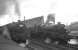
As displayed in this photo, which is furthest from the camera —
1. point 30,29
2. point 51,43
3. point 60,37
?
point 30,29

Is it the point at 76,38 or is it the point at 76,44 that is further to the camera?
the point at 76,38

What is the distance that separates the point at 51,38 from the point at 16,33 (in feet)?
19.5

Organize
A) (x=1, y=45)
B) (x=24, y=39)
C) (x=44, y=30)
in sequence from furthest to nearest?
(x=44, y=30) < (x=24, y=39) < (x=1, y=45)

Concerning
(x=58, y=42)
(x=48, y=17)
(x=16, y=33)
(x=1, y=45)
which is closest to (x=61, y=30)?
(x=58, y=42)

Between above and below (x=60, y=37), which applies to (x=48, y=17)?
above

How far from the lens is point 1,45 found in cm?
677

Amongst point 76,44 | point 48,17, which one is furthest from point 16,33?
point 48,17

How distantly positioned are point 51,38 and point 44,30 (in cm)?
211

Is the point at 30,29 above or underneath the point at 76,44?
above

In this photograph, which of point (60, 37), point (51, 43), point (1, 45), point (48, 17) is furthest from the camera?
point (48, 17)

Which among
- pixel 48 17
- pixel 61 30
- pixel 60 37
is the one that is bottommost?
pixel 60 37

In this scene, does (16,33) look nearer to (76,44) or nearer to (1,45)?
(1,45)

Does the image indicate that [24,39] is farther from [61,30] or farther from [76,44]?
[76,44]

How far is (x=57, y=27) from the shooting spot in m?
14.8
